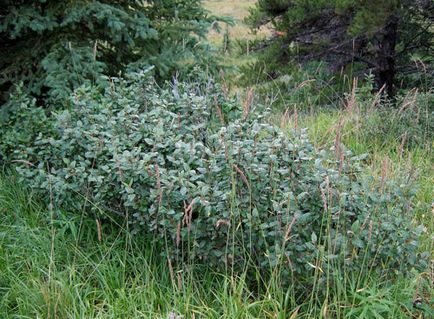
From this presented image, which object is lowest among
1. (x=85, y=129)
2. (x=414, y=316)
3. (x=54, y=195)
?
(x=414, y=316)

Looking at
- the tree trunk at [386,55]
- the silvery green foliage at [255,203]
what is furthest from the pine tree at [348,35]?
the silvery green foliage at [255,203]

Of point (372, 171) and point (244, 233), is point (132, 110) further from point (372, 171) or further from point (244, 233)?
point (372, 171)

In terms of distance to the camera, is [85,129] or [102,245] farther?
[85,129]

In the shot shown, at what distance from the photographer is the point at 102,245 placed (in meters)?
3.06

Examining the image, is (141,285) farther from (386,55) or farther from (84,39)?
(386,55)

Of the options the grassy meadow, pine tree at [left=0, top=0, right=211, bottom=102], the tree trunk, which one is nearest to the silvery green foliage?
the grassy meadow

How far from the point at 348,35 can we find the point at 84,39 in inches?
140

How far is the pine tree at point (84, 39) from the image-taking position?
15.0ft

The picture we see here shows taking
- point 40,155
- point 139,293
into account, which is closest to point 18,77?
point 40,155

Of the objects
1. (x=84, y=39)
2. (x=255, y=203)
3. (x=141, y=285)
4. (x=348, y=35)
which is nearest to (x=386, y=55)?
(x=348, y=35)

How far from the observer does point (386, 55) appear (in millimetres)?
6996

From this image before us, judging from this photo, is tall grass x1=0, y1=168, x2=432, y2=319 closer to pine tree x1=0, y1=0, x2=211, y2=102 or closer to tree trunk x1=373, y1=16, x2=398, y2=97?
pine tree x1=0, y1=0, x2=211, y2=102

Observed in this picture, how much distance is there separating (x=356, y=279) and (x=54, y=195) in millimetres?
1882

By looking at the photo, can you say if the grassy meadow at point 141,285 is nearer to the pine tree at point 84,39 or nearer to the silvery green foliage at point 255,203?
the silvery green foliage at point 255,203
